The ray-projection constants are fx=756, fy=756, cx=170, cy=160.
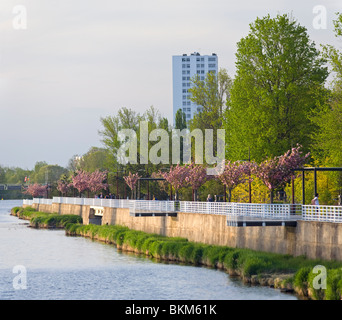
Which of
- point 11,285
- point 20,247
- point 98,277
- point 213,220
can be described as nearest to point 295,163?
point 213,220

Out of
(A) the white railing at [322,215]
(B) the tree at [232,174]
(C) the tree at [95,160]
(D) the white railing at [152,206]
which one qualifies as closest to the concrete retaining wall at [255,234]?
(A) the white railing at [322,215]

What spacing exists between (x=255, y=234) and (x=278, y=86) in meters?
21.5

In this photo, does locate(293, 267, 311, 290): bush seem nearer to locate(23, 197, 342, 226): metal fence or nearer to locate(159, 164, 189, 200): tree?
locate(23, 197, 342, 226): metal fence

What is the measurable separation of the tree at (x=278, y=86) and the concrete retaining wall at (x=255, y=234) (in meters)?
10.2

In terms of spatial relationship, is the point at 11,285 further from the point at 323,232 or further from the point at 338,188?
the point at 338,188

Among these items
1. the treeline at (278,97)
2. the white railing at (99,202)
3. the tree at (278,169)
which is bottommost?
the white railing at (99,202)

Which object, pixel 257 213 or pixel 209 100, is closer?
pixel 257 213

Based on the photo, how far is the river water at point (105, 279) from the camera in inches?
1486

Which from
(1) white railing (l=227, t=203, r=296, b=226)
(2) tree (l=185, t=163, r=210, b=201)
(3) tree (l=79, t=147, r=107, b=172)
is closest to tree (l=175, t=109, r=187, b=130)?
(2) tree (l=185, t=163, r=210, b=201)

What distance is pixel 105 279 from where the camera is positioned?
4406 centimetres

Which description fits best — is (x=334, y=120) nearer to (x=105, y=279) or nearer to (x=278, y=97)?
(x=278, y=97)

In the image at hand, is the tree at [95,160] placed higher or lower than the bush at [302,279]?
higher

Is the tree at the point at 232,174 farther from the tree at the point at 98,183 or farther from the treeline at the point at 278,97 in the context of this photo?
the tree at the point at 98,183

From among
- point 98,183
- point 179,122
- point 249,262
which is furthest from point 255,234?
point 98,183
